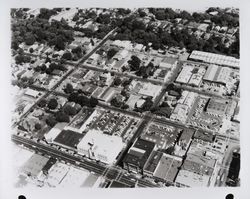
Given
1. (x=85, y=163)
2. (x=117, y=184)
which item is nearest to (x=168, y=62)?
(x=85, y=163)

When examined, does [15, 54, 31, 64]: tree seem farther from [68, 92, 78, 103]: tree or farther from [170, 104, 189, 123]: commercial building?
[170, 104, 189, 123]: commercial building

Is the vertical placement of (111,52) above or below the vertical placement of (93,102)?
above

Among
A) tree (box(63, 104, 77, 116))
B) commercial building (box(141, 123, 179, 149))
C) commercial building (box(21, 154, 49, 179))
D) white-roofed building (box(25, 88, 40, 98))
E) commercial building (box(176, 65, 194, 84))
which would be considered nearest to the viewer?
commercial building (box(21, 154, 49, 179))

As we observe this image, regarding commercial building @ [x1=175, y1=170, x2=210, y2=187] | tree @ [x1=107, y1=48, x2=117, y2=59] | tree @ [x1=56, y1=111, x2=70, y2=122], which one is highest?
tree @ [x1=107, y1=48, x2=117, y2=59]

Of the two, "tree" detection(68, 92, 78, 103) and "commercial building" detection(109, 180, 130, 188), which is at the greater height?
"tree" detection(68, 92, 78, 103)

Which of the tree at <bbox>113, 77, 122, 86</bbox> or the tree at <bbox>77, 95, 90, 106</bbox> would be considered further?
the tree at <bbox>113, 77, 122, 86</bbox>

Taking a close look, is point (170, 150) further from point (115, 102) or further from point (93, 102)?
point (93, 102)

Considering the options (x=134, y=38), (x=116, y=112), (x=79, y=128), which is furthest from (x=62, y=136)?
(x=134, y=38)

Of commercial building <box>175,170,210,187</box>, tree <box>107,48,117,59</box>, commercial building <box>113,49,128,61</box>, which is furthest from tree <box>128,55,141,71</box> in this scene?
commercial building <box>175,170,210,187</box>
